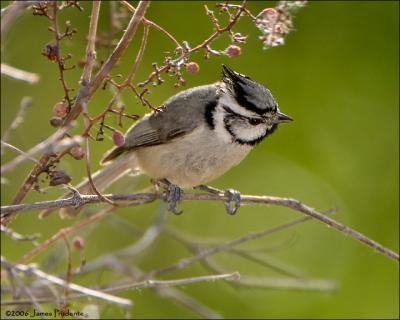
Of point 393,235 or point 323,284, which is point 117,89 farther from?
point 393,235

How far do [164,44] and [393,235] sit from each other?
164cm

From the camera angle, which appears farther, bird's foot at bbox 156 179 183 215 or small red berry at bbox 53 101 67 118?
bird's foot at bbox 156 179 183 215

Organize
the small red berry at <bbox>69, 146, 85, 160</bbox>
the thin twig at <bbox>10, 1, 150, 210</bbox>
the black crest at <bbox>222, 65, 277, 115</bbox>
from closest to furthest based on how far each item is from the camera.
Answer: the thin twig at <bbox>10, 1, 150, 210</bbox>
the small red berry at <bbox>69, 146, 85, 160</bbox>
the black crest at <bbox>222, 65, 277, 115</bbox>

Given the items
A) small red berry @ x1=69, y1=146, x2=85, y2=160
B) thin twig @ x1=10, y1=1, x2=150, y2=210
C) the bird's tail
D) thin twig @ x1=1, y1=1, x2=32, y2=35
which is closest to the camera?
thin twig @ x1=1, y1=1, x2=32, y2=35

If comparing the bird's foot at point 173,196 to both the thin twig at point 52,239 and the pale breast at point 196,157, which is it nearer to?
the pale breast at point 196,157

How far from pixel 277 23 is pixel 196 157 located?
4.36 feet

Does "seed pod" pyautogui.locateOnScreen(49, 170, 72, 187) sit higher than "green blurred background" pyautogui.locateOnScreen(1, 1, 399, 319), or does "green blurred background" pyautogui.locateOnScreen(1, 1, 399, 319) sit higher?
"green blurred background" pyautogui.locateOnScreen(1, 1, 399, 319)

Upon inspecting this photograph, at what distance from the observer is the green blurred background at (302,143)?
4.15 meters

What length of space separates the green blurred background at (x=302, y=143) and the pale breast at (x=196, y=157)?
0.83 meters

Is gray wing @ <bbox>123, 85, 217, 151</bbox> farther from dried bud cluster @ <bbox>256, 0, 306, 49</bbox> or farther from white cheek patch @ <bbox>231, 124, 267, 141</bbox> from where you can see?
dried bud cluster @ <bbox>256, 0, 306, 49</bbox>

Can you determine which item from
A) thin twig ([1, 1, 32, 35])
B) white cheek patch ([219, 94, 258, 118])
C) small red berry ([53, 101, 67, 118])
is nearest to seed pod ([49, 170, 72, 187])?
small red berry ([53, 101, 67, 118])

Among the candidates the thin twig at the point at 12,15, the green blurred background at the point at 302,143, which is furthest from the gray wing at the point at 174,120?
the thin twig at the point at 12,15

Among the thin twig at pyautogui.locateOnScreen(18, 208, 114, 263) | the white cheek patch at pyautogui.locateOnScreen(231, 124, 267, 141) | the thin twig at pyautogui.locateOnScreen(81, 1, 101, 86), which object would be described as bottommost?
the thin twig at pyautogui.locateOnScreen(18, 208, 114, 263)

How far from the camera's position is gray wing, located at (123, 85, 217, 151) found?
340 cm
